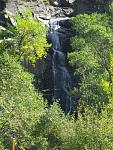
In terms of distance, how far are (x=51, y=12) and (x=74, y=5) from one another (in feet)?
14.6

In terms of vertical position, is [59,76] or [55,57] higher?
[55,57]

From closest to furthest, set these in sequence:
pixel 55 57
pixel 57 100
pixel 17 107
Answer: pixel 17 107
pixel 57 100
pixel 55 57

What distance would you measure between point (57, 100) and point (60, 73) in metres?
18.9

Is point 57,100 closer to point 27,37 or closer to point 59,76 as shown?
point 27,37

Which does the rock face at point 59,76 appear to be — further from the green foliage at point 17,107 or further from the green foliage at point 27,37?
the green foliage at point 17,107

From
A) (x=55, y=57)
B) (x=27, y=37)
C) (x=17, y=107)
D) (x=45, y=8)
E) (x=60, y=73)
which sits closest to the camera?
(x=17, y=107)

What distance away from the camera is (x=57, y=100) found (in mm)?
32594

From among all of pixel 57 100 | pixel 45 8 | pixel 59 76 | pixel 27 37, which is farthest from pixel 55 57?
pixel 57 100

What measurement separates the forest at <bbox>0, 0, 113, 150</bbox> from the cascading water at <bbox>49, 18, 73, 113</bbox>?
1024mm

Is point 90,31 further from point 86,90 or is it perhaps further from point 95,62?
point 86,90

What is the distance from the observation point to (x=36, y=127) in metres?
29.4

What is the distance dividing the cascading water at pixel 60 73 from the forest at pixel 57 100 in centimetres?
102

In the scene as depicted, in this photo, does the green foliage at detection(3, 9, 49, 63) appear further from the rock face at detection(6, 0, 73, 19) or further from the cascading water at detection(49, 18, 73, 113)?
the rock face at detection(6, 0, 73, 19)

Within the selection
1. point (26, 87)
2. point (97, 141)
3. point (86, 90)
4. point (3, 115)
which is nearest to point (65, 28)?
point (86, 90)
